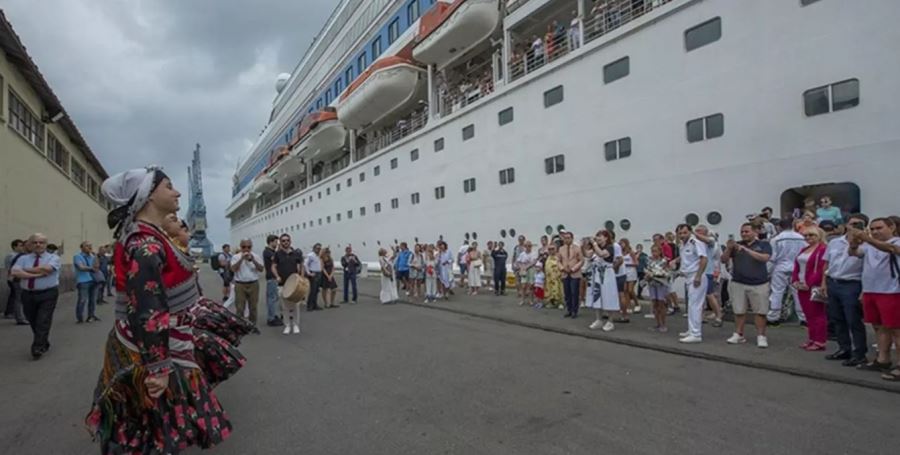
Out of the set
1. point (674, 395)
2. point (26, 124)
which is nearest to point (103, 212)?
point (26, 124)

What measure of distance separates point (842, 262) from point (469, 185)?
38.8ft

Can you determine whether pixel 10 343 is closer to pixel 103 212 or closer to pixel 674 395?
pixel 674 395

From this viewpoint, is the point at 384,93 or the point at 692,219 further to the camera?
the point at 384,93

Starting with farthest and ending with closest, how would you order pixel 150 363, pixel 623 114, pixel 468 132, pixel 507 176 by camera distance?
1. pixel 468 132
2. pixel 507 176
3. pixel 623 114
4. pixel 150 363

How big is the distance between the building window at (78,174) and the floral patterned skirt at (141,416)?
24.8 metres

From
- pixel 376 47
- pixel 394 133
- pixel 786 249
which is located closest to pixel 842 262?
pixel 786 249

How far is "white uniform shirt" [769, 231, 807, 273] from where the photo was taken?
6.75m

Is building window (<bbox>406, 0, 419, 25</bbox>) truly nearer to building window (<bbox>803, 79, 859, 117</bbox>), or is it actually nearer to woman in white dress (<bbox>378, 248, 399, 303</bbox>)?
woman in white dress (<bbox>378, 248, 399, 303</bbox>)

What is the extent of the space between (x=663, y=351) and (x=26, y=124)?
18.1 metres

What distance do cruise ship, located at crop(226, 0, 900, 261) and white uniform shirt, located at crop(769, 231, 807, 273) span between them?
1703 millimetres

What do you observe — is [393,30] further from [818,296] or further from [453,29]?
[818,296]

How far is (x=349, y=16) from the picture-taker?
2958cm

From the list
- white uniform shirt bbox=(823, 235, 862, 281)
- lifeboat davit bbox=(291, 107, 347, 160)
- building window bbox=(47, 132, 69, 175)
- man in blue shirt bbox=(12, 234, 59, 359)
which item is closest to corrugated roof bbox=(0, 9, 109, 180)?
building window bbox=(47, 132, 69, 175)

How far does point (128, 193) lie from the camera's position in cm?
229
